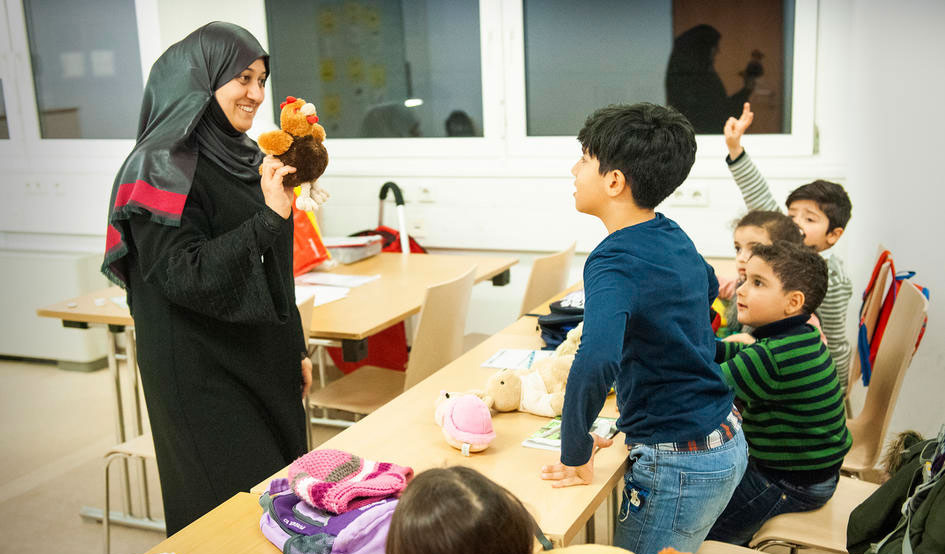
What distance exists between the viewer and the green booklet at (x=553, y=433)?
168cm

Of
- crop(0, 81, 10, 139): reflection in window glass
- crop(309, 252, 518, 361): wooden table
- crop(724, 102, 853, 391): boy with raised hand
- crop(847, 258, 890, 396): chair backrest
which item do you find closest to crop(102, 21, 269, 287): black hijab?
crop(309, 252, 518, 361): wooden table

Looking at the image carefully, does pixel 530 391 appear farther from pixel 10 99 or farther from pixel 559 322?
pixel 10 99

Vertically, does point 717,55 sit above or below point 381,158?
above

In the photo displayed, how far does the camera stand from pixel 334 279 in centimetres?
339

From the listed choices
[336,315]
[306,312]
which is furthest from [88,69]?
[306,312]

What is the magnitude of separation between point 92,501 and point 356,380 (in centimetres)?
111

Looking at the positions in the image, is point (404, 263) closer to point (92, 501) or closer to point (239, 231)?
point (92, 501)

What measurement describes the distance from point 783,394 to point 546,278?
1.48 meters

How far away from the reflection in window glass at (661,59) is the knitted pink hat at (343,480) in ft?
9.85

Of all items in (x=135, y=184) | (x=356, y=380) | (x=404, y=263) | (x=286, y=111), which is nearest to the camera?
(x=135, y=184)

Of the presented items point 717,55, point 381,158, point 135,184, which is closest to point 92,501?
point 135,184

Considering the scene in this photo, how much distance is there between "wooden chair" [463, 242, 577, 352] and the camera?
318 cm

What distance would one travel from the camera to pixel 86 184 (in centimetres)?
468

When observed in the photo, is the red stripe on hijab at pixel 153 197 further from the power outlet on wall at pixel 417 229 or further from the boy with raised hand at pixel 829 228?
the power outlet on wall at pixel 417 229
